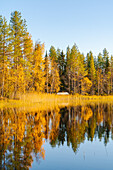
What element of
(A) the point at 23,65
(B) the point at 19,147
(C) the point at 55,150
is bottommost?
(C) the point at 55,150

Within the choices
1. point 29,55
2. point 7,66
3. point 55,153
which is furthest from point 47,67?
point 55,153

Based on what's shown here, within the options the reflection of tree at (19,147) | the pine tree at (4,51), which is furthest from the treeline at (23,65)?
the reflection of tree at (19,147)

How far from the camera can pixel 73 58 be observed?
70375 mm

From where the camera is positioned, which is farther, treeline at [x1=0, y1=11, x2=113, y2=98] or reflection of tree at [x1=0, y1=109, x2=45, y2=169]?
treeline at [x1=0, y1=11, x2=113, y2=98]

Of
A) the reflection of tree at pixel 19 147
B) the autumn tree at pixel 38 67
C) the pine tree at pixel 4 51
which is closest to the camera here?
the reflection of tree at pixel 19 147

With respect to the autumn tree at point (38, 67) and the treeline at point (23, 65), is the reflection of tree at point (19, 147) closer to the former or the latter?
the treeline at point (23, 65)

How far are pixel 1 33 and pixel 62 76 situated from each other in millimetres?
40671

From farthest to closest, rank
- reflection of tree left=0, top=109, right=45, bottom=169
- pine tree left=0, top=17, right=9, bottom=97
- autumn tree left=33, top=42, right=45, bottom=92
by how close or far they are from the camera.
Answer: autumn tree left=33, top=42, right=45, bottom=92
pine tree left=0, top=17, right=9, bottom=97
reflection of tree left=0, top=109, right=45, bottom=169

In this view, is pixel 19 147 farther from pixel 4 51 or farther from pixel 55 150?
pixel 4 51

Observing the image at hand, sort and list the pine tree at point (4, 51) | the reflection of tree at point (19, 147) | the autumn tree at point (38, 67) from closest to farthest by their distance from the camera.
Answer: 1. the reflection of tree at point (19, 147)
2. the pine tree at point (4, 51)
3. the autumn tree at point (38, 67)

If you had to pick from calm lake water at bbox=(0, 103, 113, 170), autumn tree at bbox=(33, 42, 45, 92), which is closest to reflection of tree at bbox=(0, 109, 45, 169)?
calm lake water at bbox=(0, 103, 113, 170)

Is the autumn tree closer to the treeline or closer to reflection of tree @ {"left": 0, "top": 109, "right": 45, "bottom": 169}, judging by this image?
the treeline

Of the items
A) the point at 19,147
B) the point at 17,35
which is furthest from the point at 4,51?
the point at 19,147

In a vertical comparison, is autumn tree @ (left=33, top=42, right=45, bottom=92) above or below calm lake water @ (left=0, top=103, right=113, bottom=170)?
above
